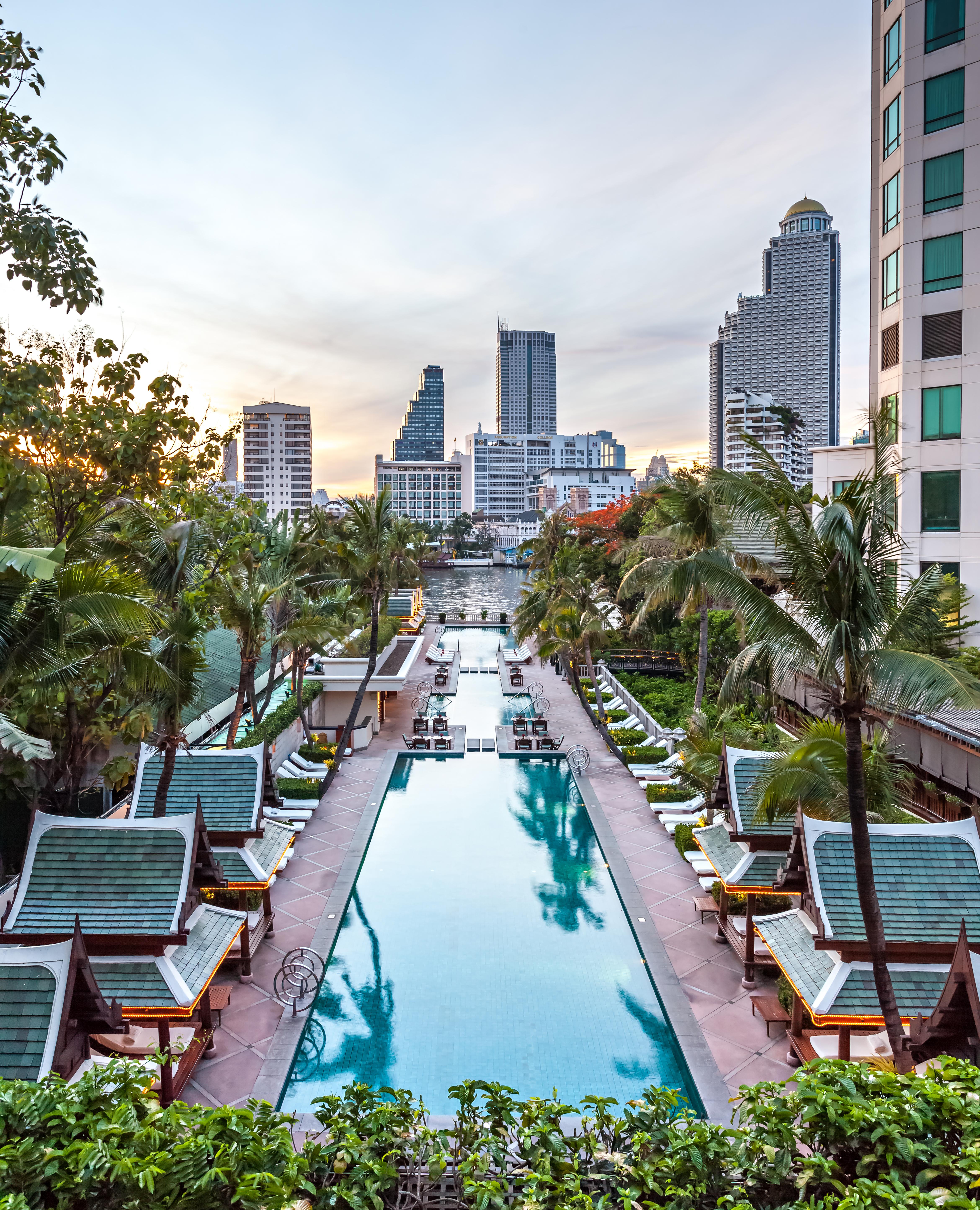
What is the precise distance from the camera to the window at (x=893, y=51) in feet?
64.0

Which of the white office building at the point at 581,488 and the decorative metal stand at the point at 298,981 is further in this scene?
the white office building at the point at 581,488

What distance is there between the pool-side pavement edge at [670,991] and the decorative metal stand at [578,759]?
405cm

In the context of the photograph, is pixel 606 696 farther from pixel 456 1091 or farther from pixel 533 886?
pixel 456 1091

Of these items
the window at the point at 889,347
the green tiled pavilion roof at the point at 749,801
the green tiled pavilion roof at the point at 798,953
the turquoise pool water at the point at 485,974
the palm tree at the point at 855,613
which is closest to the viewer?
the palm tree at the point at 855,613

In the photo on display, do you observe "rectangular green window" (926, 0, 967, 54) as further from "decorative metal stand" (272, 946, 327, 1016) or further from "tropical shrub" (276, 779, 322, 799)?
"decorative metal stand" (272, 946, 327, 1016)

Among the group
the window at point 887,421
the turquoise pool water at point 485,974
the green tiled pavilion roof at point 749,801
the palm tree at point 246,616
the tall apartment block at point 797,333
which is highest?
the tall apartment block at point 797,333

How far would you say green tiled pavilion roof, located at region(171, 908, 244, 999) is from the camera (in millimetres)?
8375

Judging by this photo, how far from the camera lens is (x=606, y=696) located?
28328 millimetres

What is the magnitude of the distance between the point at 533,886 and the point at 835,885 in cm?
671

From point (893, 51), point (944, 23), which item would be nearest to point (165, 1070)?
point (944, 23)

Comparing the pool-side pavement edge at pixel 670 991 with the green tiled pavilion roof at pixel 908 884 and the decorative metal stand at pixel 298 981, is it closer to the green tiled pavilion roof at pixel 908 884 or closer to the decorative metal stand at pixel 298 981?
the green tiled pavilion roof at pixel 908 884

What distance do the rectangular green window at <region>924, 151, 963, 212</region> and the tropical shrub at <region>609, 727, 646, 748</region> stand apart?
15.8 meters

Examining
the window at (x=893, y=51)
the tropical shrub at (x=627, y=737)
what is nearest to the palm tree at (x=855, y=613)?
the tropical shrub at (x=627, y=737)

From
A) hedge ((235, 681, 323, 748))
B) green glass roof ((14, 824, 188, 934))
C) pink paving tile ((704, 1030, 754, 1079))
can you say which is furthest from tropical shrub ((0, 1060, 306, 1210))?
hedge ((235, 681, 323, 748))
